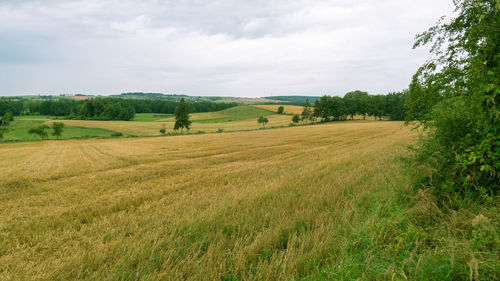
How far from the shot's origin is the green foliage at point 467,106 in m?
4.14

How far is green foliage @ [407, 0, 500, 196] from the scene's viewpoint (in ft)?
13.6

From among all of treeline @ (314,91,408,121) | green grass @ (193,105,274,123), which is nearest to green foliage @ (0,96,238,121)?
green grass @ (193,105,274,123)

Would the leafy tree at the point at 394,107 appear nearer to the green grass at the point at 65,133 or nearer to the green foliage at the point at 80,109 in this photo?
the green foliage at the point at 80,109

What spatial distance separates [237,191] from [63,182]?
24.8ft

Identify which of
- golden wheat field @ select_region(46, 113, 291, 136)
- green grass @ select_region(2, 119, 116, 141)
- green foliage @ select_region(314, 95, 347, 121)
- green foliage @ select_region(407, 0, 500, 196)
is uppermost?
green foliage @ select_region(314, 95, 347, 121)

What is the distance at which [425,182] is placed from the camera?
5.38m

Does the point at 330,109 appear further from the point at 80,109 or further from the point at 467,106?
the point at 80,109

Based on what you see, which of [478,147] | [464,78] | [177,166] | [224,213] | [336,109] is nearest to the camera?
[478,147]

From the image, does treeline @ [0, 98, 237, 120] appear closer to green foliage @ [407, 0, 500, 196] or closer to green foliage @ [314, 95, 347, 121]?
green foliage @ [314, 95, 347, 121]

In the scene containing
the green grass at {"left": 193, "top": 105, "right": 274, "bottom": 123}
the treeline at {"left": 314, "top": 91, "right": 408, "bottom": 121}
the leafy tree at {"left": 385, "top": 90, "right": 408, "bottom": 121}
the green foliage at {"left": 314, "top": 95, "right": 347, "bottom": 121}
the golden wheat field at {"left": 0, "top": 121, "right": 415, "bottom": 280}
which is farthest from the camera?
the green grass at {"left": 193, "top": 105, "right": 274, "bottom": 123}

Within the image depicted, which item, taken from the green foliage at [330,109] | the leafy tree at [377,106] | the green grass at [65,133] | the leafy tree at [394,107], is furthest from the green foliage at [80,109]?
the leafy tree at [394,107]

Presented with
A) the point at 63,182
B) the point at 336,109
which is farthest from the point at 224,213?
the point at 336,109

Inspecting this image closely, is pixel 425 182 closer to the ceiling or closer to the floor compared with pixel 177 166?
closer to the ceiling

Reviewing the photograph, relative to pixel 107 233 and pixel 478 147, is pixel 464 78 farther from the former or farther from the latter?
pixel 107 233
